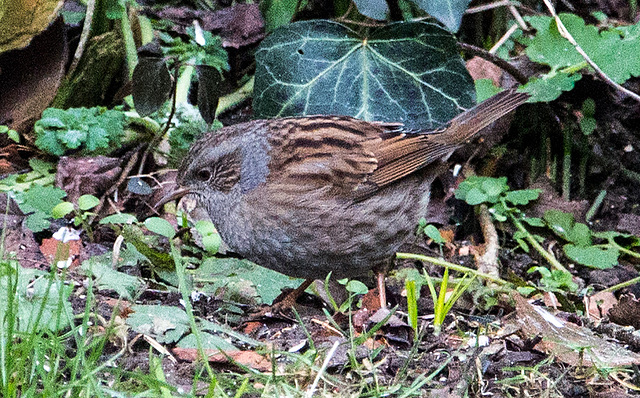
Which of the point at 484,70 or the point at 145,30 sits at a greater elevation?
the point at 145,30

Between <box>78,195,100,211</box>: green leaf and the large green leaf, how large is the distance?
3.56 ft

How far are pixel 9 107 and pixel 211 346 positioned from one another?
111 inches

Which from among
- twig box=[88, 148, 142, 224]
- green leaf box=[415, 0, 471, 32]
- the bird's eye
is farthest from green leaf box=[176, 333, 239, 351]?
green leaf box=[415, 0, 471, 32]

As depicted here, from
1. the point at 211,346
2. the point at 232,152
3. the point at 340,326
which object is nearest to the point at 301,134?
the point at 232,152

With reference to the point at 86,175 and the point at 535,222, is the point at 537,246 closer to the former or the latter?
the point at 535,222

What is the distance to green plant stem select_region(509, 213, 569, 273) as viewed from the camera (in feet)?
15.8

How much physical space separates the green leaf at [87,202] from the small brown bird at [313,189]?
1.90ft

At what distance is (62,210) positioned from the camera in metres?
4.27

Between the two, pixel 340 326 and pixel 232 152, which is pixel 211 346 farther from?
pixel 232 152

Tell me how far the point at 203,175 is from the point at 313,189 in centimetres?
57

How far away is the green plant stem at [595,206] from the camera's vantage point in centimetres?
539

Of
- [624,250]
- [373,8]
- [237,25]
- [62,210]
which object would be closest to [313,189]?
[373,8]

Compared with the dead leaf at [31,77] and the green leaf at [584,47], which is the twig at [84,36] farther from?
the green leaf at [584,47]

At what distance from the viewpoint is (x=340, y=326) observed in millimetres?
3574
